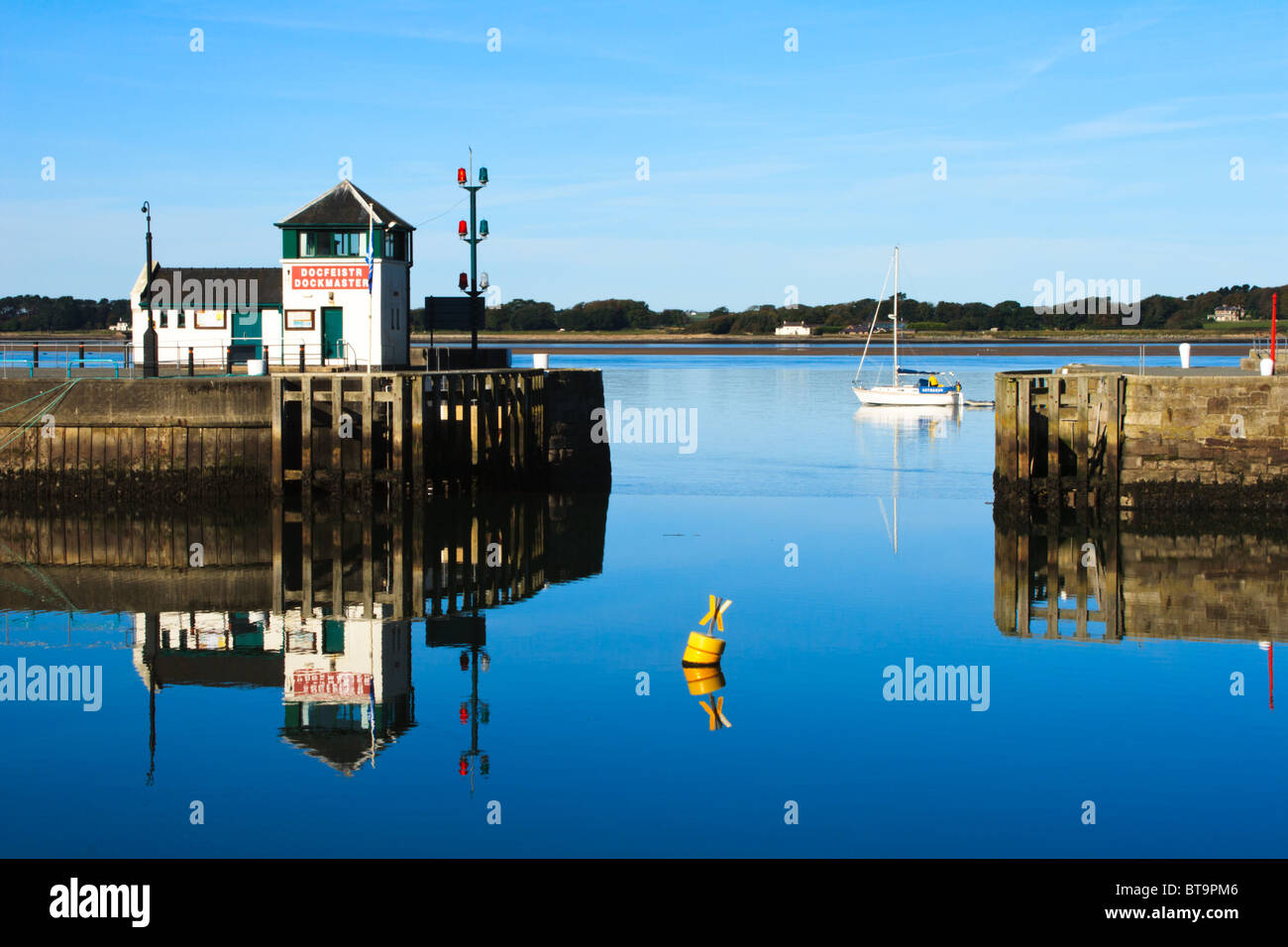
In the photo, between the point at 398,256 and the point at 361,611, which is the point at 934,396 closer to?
the point at 398,256

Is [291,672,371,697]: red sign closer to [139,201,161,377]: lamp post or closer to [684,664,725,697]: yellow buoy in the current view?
[684,664,725,697]: yellow buoy

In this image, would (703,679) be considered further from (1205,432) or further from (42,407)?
(42,407)

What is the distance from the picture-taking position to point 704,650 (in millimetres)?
20266

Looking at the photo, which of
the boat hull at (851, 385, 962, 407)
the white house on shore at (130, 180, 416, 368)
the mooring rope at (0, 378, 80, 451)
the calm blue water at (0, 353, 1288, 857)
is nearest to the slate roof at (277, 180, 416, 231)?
the white house on shore at (130, 180, 416, 368)

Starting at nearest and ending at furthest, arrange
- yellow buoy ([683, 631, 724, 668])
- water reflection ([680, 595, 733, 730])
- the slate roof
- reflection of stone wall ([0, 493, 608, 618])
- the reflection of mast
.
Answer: the reflection of mast
water reflection ([680, 595, 733, 730])
yellow buoy ([683, 631, 724, 668])
reflection of stone wall ([0, 493, 608, 618])
the slate roof

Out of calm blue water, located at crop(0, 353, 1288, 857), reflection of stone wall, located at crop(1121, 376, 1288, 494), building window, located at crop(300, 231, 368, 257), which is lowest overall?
calm blue water, located at crop(0, 353, 1288, 857)

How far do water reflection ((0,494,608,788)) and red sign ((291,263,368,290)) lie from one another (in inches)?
336

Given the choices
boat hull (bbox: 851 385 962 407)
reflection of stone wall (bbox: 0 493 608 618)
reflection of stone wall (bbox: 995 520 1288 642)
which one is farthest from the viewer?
boat hull (bbox: 851 385 962 407)

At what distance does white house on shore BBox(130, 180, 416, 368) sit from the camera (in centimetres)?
4122

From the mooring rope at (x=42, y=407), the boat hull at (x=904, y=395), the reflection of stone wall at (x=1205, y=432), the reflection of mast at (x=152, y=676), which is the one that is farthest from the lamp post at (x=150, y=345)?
the boat hull at (x=904, y=395)

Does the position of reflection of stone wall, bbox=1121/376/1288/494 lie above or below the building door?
below

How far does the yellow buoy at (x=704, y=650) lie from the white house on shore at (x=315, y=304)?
2215 cm

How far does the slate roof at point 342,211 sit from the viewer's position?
4112 centimetres

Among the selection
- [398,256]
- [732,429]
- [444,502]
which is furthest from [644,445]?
[444,502]
